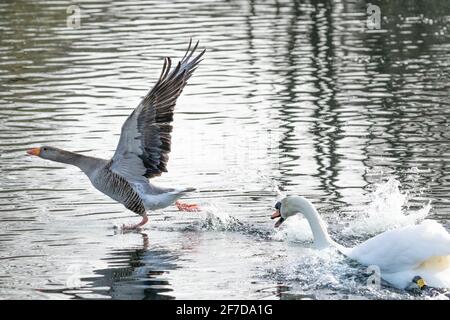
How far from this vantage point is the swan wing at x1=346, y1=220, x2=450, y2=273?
9.80 m

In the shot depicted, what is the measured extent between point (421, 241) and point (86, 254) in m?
3.43

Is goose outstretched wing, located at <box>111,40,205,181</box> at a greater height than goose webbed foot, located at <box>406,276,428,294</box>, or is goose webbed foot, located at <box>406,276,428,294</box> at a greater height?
goose outstretched wing, located at <box>111,40,205,181</box>

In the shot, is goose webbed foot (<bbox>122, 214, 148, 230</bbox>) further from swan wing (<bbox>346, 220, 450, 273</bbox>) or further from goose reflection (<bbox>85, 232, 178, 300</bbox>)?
swan wing (<bbox>346, 220, 450, 273</bbox>)

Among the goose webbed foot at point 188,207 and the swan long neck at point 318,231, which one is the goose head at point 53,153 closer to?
the goose webbed foot at point 188,207

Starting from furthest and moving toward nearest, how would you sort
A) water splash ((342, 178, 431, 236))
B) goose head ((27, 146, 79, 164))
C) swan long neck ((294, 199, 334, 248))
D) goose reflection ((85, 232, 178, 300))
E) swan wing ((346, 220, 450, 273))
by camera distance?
goose head ((27, 146, 79, 164))
water splash ((342, 178, 431, 236))
swan long neck ((294, 199, 334, 248))
goose reflection ((85, 232, 178, 300))
swan wing ((346, 220, 450, 273))

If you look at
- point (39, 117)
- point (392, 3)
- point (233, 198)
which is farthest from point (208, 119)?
point (392, 3)

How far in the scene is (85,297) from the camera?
10000mm

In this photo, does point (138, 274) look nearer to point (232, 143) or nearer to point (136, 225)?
point (136, 225)

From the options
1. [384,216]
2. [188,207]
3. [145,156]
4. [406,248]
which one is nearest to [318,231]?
[406,248]

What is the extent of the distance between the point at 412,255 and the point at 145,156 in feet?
12.8

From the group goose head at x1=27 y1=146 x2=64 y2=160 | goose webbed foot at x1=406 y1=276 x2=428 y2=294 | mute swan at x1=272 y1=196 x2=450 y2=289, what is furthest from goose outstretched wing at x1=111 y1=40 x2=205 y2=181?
goose webbed foot at x1=406 y1=276 x2=428 y2=294

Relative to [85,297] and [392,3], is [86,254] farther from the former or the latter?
[392,3]

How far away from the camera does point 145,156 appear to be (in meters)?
12.8

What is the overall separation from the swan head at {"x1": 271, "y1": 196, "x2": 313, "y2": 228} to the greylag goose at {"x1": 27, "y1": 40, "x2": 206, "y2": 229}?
5.02 ft
